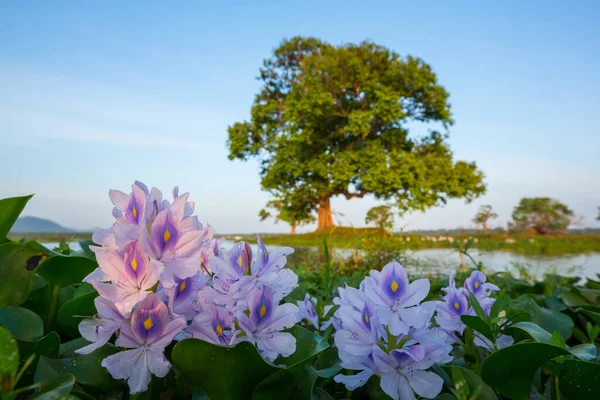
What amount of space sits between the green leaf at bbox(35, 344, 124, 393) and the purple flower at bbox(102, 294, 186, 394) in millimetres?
103

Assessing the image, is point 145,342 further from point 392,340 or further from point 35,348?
point 392,340

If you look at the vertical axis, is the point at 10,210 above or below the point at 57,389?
above

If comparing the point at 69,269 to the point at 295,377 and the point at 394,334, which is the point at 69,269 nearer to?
the point at 295,377

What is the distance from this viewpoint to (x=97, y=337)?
64cm

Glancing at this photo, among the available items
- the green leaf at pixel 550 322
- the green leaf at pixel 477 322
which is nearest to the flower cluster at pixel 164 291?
the green leaf at pixel 477 322

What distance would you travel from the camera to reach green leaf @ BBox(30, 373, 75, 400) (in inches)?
20.8

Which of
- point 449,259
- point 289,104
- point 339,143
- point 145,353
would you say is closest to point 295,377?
point 145,353

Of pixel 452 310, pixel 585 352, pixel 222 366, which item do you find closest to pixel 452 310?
pixel 452 310

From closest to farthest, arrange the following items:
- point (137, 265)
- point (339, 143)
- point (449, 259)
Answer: point (137, 265)
point (449, 259)
point (339, 143)

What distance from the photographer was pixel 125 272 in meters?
0.62

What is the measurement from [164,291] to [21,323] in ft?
Answer: 1.24

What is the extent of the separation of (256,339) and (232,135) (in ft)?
65.9

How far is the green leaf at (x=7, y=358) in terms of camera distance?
0.44 metres

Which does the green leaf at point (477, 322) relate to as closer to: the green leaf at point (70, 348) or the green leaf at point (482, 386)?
the green leaf at point (482, 386)
